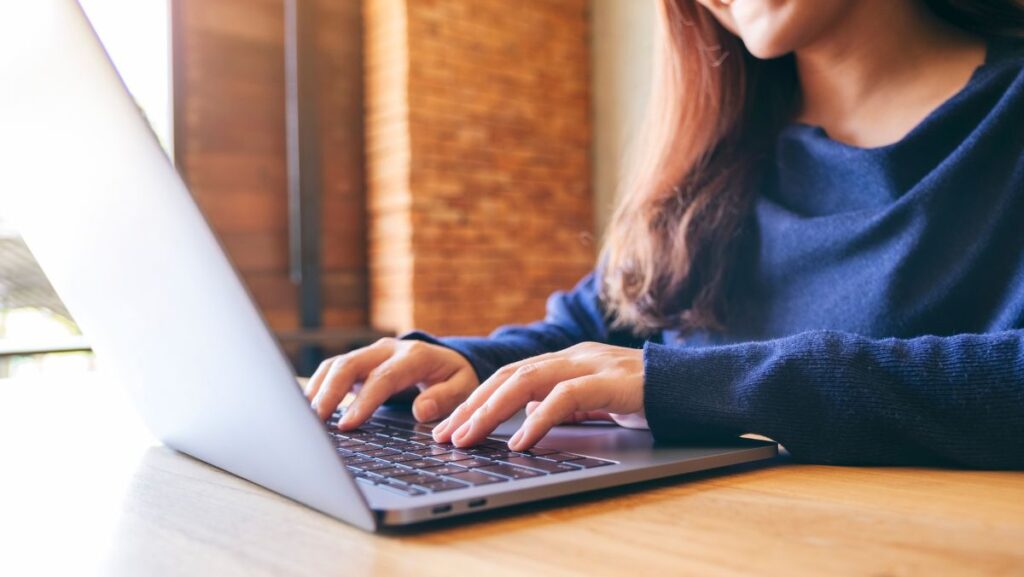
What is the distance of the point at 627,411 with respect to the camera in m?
0.59

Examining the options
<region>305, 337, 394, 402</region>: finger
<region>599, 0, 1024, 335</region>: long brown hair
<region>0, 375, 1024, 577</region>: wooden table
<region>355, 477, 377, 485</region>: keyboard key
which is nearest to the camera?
<region>0, 375, 1024, 577</region>: wooden table

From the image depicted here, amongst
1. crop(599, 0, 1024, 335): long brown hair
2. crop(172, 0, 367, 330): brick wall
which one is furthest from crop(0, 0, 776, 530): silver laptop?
crop(172, 0, 367, 330): brick wall

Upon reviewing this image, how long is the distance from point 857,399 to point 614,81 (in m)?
3.15

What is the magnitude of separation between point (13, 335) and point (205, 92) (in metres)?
1.01

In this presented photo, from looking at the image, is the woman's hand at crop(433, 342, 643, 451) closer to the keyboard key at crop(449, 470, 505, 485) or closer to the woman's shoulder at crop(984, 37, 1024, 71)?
the keyboard key at crop(449, 470, 505, 485)

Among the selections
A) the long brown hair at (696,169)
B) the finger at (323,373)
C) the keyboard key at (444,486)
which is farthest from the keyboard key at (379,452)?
the long brown hair at (696,169)

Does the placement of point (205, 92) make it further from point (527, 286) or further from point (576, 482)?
point (576, 482)

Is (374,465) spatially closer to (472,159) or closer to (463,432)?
(463,432)

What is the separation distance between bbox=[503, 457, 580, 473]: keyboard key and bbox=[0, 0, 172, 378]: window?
2.34 m

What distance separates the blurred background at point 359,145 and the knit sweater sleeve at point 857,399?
2.47 m

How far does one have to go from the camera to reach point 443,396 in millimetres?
743

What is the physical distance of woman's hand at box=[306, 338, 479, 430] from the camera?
70 cm

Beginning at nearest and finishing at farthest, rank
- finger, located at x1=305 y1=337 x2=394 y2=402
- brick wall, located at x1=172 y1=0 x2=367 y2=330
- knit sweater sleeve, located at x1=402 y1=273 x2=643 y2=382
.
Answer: finger, located at x1=305 y1=337 x2=394 y2=402 → knit sweater sleeve, located at x1=402 y1=273 x2=643 y2=382 → brick wall, located at x1=172 y1=0 x2=367 y2=330

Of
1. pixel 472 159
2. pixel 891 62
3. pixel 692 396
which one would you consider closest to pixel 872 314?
pixel 891 62
